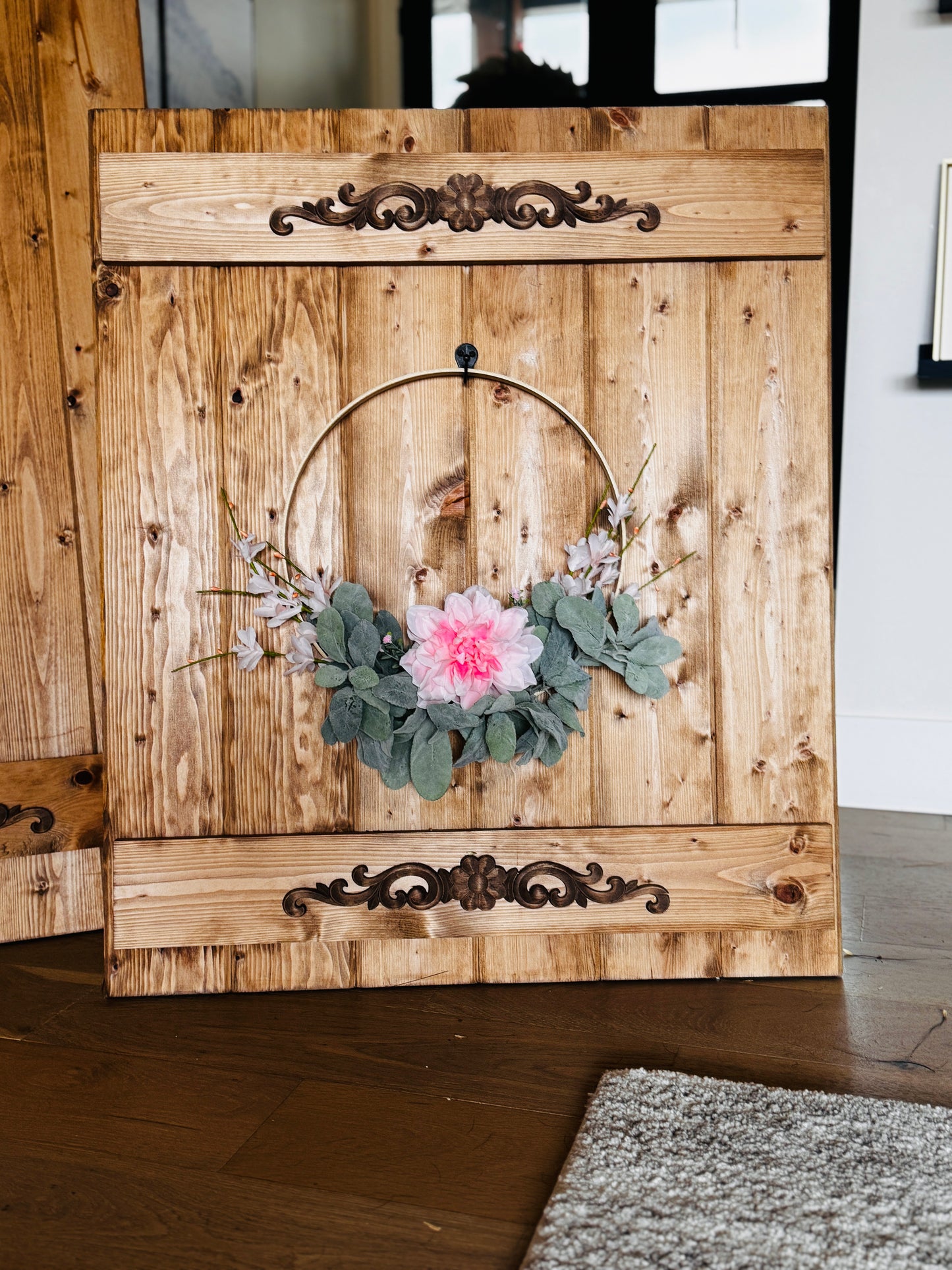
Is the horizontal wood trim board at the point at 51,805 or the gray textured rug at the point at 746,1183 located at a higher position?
the horizontal wood trim board at the point at 51,805

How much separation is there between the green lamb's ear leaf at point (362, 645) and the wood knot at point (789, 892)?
57 centimetres

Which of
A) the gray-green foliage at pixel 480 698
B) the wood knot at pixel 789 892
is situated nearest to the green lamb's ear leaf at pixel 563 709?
the gray-green foliage at pixel 480 698

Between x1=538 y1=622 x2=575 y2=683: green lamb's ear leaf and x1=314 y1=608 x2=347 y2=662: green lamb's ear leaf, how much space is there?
9.3 inches

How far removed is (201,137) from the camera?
4.01 ft

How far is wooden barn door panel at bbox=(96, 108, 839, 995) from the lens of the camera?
4.09 ft

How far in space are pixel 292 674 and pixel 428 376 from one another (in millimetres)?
400

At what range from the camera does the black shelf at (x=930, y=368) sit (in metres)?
1.79

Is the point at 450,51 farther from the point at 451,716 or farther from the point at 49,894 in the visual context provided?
the point at 49,894

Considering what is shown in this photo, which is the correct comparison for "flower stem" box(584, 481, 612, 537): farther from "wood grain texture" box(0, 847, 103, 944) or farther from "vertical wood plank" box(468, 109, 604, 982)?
"wood grain texture" box(0, 847, 103, 944)

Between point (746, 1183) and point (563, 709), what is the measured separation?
53 cm

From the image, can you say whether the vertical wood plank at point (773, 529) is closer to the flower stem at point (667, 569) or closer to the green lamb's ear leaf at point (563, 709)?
the flower stem at point (667, 569)

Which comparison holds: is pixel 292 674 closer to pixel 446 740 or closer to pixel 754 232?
pixel 446 740

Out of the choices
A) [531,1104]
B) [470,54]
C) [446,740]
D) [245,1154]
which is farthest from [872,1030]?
[470,54]

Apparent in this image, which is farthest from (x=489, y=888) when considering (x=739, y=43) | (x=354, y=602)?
(x=739, y=43)
